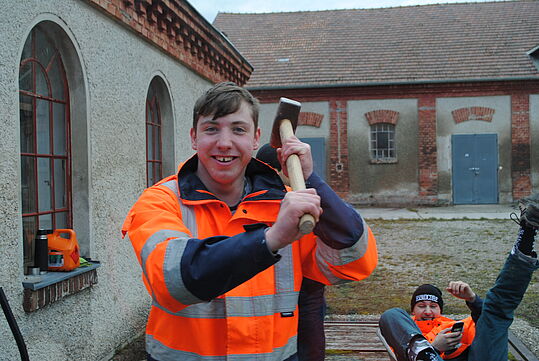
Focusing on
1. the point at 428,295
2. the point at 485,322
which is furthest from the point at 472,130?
the point at 485,322

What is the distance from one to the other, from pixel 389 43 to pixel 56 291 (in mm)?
17175

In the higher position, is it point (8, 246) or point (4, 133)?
point (4, 133)

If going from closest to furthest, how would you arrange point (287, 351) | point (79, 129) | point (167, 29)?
1. point (287, 351)
2. point (79, 129)
3. point (167, 29)

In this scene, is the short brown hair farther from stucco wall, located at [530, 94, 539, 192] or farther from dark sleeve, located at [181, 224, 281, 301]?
stucco wall, located at [530, 94, 539, 192]

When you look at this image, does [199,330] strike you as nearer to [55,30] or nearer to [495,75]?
[55,30]

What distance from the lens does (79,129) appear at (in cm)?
405

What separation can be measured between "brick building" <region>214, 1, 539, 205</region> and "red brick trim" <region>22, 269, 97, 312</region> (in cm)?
1293

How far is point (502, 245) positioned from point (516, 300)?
7.50 metres

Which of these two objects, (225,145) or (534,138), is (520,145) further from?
(225,145)

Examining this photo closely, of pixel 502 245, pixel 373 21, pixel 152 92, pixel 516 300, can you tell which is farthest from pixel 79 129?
pixel 373 21

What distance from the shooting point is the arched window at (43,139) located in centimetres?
356

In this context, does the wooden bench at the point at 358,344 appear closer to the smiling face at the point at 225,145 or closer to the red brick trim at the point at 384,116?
the smiling face at the point at 225,145

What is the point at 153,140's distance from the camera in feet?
19.4

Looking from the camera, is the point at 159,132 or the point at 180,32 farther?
the point at 159,132
